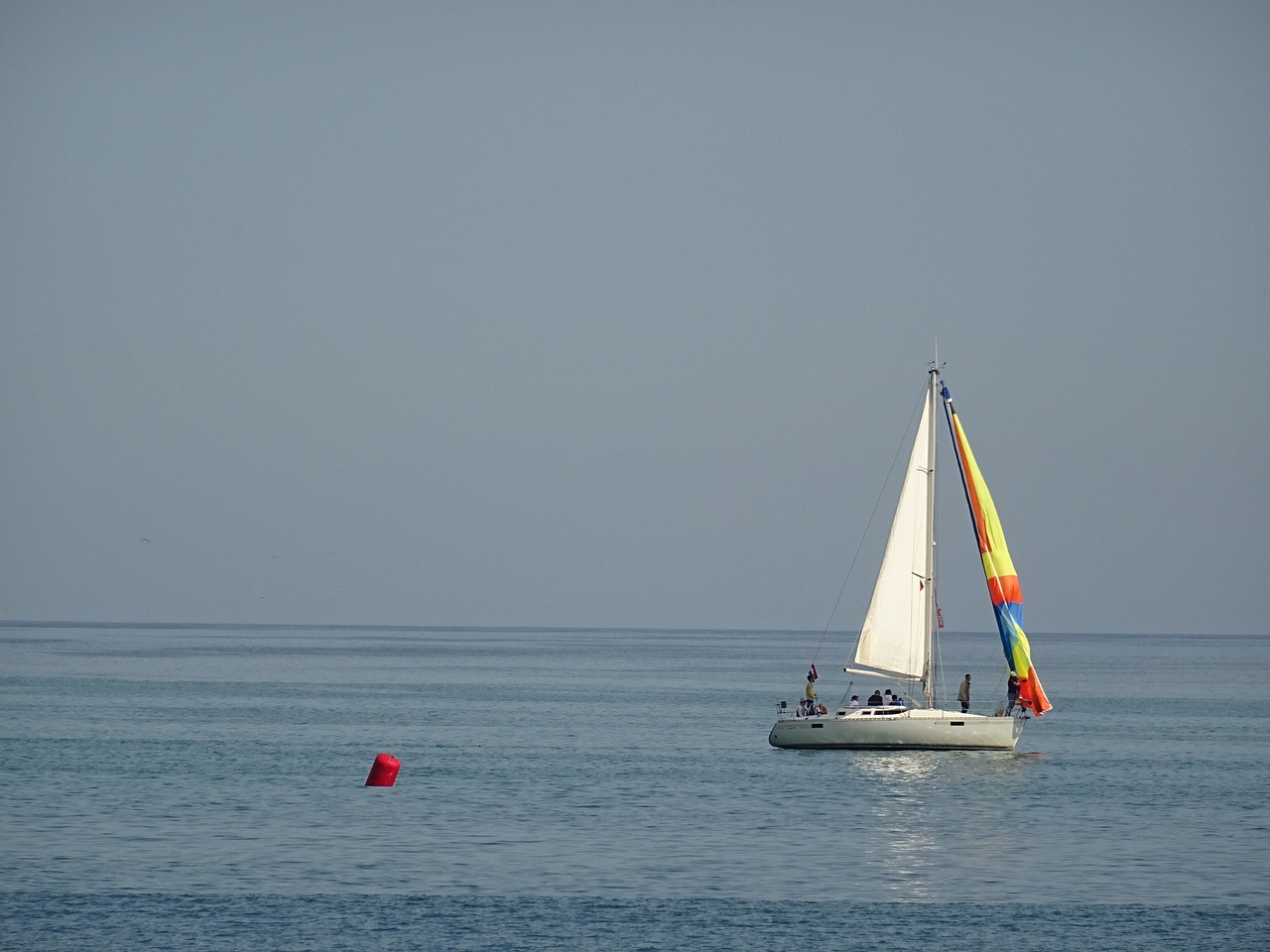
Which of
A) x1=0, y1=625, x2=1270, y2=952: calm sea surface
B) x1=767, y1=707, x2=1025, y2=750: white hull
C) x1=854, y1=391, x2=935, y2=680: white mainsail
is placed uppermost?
x1=854, y1=391, x2=935, y2=680: white mainsail

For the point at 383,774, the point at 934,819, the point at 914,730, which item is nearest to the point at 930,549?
the point at 914,730

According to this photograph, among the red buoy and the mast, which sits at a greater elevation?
the mast

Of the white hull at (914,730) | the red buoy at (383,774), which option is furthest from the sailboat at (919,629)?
the red buoy at (383,774)

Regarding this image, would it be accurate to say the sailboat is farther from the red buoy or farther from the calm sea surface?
the red buoy

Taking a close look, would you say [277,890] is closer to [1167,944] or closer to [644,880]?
[644,880]

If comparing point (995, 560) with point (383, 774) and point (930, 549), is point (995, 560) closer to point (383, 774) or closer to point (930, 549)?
point (930, 549)

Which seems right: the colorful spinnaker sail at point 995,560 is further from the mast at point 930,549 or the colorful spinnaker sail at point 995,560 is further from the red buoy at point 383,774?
the red buoy at point 383,774

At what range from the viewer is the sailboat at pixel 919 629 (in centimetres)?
6353

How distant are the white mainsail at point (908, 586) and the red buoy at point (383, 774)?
20267 millimetres

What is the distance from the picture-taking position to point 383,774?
55812 mm

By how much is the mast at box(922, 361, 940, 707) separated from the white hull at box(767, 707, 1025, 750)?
2.66 metres

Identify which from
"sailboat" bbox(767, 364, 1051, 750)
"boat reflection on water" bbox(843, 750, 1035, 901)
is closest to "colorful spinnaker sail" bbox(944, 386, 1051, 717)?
"sailboat" bbox(767, 364, 1051, 750)

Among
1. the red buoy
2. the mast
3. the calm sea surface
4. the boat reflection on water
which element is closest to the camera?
the calm sea surface

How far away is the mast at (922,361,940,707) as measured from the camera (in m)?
66.3
